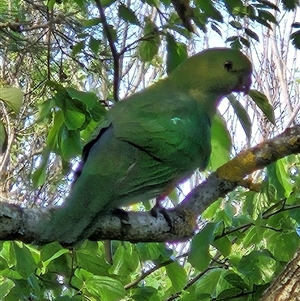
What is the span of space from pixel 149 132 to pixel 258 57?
395cm

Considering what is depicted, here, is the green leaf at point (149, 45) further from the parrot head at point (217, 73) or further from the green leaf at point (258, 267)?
the green leaf at point (258, 267)

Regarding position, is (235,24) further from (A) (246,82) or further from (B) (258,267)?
(B) (258,267)

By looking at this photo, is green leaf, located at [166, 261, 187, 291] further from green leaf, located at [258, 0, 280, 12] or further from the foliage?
green leaf, located at [258, 0, 280, 12]

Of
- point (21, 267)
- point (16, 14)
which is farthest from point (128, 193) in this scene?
point (16, 14)

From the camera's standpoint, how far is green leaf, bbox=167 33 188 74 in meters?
1.38

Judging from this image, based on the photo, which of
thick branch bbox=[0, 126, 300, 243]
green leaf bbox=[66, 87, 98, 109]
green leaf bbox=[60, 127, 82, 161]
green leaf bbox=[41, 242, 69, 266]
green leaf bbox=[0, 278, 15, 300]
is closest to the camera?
thick branch bbox=[0, 126, 300, 243]

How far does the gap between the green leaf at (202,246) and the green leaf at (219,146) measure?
0.13 m

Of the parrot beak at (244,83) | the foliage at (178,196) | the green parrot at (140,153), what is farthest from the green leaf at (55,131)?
the parrot beak at (244,83)

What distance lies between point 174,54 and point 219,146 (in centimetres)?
23

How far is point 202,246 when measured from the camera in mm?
1343

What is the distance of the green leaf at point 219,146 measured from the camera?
1323 mm

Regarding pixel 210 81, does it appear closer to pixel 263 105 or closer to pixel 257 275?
pixel 263 105

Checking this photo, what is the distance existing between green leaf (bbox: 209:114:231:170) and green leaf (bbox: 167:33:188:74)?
166 millimetres

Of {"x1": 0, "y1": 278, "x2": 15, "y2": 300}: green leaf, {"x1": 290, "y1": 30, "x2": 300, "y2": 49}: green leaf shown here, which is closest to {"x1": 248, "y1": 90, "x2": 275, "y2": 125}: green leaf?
{"x1": 290, "y1": 30, "x2": 300, "y2": 49}: green leaf
